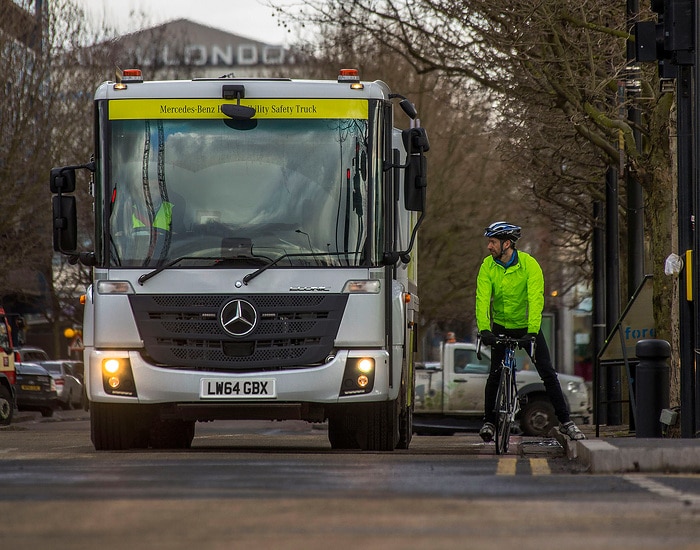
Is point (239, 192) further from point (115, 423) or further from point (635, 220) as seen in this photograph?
point (635, 220)

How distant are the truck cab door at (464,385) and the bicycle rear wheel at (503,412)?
12818mm

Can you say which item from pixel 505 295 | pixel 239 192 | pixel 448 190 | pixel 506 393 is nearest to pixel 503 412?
pixel 506 393

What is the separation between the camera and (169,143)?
1332 centimetres

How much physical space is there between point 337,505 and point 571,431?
5.71 meters

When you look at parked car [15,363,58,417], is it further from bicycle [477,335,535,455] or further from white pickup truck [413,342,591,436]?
bicycle [477,335,535,455]

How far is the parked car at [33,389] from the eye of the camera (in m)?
37.0

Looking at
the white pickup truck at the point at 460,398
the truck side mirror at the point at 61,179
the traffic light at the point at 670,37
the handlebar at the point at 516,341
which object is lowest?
the white pickup truck at the point at 460,398

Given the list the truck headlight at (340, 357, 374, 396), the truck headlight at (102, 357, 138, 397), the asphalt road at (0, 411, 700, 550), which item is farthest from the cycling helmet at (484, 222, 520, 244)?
the truck headlight at (102, 357, 138, 397)

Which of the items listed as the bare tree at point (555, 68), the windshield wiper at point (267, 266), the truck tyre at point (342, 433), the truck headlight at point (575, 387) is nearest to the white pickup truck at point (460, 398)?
the truck headlight at point (575, 387)

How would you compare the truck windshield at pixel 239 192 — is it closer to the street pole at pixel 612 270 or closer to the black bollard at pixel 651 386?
the black bollard at pixel 651 386

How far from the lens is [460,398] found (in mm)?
26562

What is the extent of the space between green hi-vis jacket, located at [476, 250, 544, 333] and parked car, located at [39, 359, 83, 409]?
30685mm

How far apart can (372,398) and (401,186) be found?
198 centimetres

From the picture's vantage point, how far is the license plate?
12.9 metres
